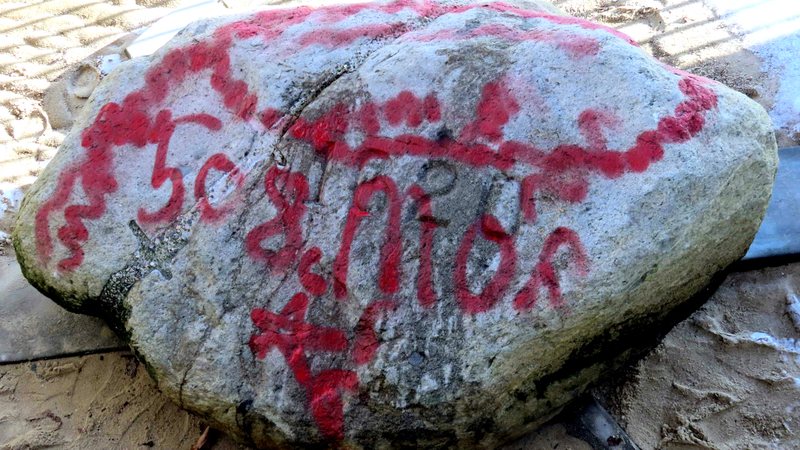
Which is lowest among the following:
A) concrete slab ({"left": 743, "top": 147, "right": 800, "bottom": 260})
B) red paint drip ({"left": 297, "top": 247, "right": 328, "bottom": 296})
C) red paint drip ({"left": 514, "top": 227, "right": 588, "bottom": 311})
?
concrete slab ({"left": 743, "top": 147, "right": 800, "bottom": 260})

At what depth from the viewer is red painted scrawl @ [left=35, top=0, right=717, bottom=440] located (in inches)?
82.0

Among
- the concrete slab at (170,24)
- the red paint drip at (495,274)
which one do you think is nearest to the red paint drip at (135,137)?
the red paint drip at (495,274)

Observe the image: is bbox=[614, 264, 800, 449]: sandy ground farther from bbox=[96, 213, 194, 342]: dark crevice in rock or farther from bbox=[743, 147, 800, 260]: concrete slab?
bbox=[96, 213, 194, 342]: dark crevice in rock

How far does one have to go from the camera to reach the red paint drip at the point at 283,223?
2256 millimetres

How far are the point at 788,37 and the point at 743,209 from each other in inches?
78.5

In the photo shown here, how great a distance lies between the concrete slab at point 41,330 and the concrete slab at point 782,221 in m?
2.27

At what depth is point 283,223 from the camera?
2.28 m

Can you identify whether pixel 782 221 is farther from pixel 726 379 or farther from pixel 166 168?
pixel 166 168

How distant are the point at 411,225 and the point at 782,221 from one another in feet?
4.98

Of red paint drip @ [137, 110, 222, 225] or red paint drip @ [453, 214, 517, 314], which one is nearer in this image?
red paint drip @ [453, 214, 517, 314]

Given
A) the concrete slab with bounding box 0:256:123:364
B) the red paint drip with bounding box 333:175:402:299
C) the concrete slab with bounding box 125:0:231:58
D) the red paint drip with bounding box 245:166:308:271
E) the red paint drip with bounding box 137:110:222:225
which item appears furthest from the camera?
the concrete slab with bounding box 125:0:231:58

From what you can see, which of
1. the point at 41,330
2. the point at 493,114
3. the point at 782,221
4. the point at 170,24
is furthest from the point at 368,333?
the point at 170,24

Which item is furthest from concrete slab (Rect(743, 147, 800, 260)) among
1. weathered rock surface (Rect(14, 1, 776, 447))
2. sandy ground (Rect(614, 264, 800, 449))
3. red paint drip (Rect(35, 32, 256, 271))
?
red paint drip (Rect(35, 32, 256, 271))

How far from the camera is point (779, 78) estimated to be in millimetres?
3518
